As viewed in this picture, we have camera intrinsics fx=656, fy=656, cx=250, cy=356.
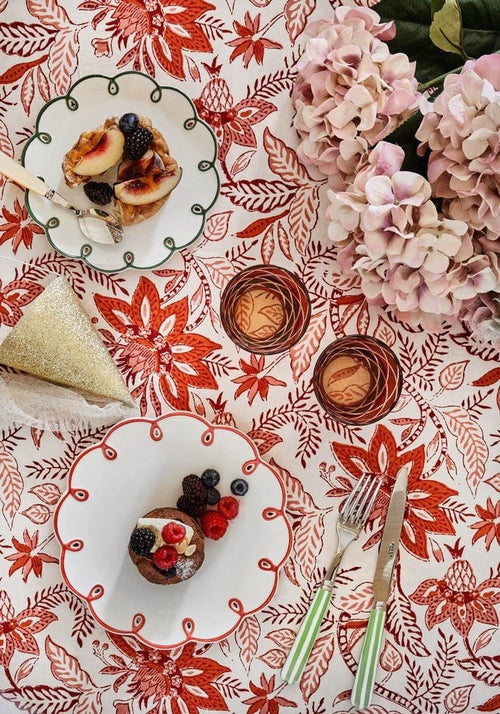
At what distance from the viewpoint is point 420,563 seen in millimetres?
1190

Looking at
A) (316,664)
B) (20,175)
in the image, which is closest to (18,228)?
(20,175)

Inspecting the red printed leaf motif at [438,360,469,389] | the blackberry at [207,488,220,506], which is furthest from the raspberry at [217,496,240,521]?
the red printed leaf motif at [438,360,469,389]

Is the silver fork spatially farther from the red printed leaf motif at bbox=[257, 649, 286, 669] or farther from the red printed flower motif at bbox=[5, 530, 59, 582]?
the red printed flower motif at bbox=[5, 530, 59, 582]

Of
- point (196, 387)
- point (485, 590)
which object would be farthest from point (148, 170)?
point (485, 590)

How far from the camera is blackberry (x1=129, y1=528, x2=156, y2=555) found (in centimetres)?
108

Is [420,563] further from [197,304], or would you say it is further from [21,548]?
[21,548]

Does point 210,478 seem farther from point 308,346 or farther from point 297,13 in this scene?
point 297,13

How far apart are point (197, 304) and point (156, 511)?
38 cm

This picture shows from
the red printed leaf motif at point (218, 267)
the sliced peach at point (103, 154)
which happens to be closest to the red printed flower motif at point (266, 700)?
the red printed leaf motif at point (218, 267)

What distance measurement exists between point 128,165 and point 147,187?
62 millimetres

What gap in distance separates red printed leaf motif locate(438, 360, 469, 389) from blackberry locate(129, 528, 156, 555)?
57 cm

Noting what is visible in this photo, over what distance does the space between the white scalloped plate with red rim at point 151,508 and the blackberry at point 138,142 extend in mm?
454

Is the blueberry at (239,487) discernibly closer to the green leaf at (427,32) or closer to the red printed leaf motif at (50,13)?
the green leaf at (427,32)

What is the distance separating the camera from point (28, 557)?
1.21 metres
